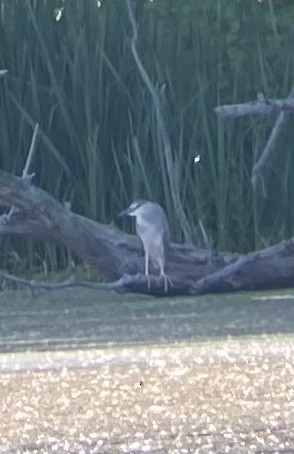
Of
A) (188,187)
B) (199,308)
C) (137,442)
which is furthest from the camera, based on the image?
(188,187)

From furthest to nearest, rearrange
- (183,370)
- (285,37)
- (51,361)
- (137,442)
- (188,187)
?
1. (285,37)
2. (188,187)
3. (51,361)
4. (183,370)
5. (137,442)

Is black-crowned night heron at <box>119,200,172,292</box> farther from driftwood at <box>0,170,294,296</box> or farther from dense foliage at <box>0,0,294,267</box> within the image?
dense foliage at <box>0,0,294,267</box>

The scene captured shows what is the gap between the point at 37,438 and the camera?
18.7ft

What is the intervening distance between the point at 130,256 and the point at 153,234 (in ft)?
0.97

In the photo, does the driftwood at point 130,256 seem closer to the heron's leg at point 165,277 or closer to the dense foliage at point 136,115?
the heron's leg at point 165,277

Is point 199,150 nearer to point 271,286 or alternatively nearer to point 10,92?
point 10,92

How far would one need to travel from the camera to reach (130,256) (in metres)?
9.87

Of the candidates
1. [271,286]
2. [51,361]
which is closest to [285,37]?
[271,286]

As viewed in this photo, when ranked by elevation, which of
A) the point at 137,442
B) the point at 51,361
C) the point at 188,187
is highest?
the point at 137,442

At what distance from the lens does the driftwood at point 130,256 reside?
32.1 ft

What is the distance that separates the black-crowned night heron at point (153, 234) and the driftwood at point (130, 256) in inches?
4.8

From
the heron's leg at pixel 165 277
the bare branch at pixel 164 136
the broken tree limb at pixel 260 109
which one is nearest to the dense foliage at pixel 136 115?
the bare branch at pixel 164 136

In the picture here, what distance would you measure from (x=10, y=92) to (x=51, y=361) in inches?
191

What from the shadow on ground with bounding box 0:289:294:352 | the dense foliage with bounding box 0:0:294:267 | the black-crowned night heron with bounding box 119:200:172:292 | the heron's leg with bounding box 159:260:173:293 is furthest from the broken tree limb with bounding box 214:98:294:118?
the dense foliage with bounding box 0:0:294:267
